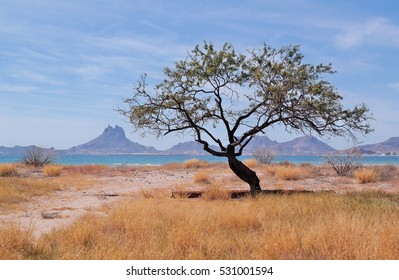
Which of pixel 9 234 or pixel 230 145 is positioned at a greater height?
pixel 230 145

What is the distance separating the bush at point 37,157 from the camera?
40125 millimetres

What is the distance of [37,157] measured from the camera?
1601 inches

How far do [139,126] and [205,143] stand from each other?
315 centimetres

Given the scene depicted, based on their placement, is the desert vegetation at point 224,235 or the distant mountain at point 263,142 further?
the distant mountain at point 263,142

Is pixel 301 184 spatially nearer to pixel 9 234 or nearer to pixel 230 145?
pixel 230 145

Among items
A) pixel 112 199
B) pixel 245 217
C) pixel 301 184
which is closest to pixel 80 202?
pixel 112 199

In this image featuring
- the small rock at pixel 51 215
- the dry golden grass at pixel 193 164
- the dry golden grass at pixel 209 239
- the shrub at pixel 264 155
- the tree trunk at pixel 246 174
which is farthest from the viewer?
the shrub at pixel 264 155

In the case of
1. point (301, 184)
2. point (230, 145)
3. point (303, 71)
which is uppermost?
point (303, 71)

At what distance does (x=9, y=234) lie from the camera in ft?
26.5

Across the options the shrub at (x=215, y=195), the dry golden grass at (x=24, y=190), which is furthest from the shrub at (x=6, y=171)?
the shrub at (x=215, y=195)

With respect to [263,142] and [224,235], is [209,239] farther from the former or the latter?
[263,142]

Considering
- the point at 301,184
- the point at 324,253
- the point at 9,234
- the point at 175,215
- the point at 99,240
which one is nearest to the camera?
the point at 324,253

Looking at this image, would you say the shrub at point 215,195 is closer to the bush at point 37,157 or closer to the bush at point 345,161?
the bush at point 345,161

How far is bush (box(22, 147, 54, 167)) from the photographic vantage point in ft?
132
